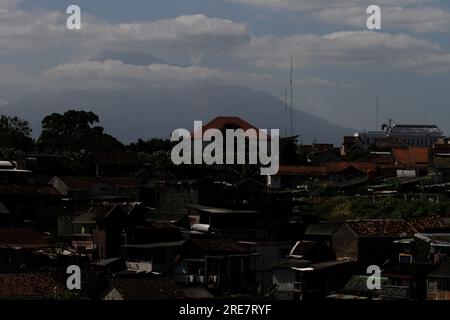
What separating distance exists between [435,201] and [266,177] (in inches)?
387

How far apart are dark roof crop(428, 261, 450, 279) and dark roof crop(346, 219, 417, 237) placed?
167 inches

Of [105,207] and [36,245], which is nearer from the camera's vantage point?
[36,245]

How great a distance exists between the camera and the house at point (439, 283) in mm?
17891

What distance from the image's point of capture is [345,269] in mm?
21594

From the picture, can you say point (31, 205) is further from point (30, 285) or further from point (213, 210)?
point (30, 285)

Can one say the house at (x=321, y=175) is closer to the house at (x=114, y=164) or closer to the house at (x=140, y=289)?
the house at (x=114, y=164)

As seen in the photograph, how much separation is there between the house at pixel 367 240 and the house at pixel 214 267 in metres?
2.74

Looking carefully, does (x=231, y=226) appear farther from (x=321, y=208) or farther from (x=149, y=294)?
(x=149, y=294)

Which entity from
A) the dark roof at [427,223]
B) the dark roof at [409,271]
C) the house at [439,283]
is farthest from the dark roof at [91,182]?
the house at [439,283]

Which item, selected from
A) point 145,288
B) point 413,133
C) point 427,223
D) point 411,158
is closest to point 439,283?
point 427,223

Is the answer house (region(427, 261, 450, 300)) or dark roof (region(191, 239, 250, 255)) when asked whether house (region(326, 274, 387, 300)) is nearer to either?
house (region(427, 261, 450, 300))

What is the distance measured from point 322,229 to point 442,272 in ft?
21.3

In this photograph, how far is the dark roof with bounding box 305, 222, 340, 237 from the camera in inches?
932
